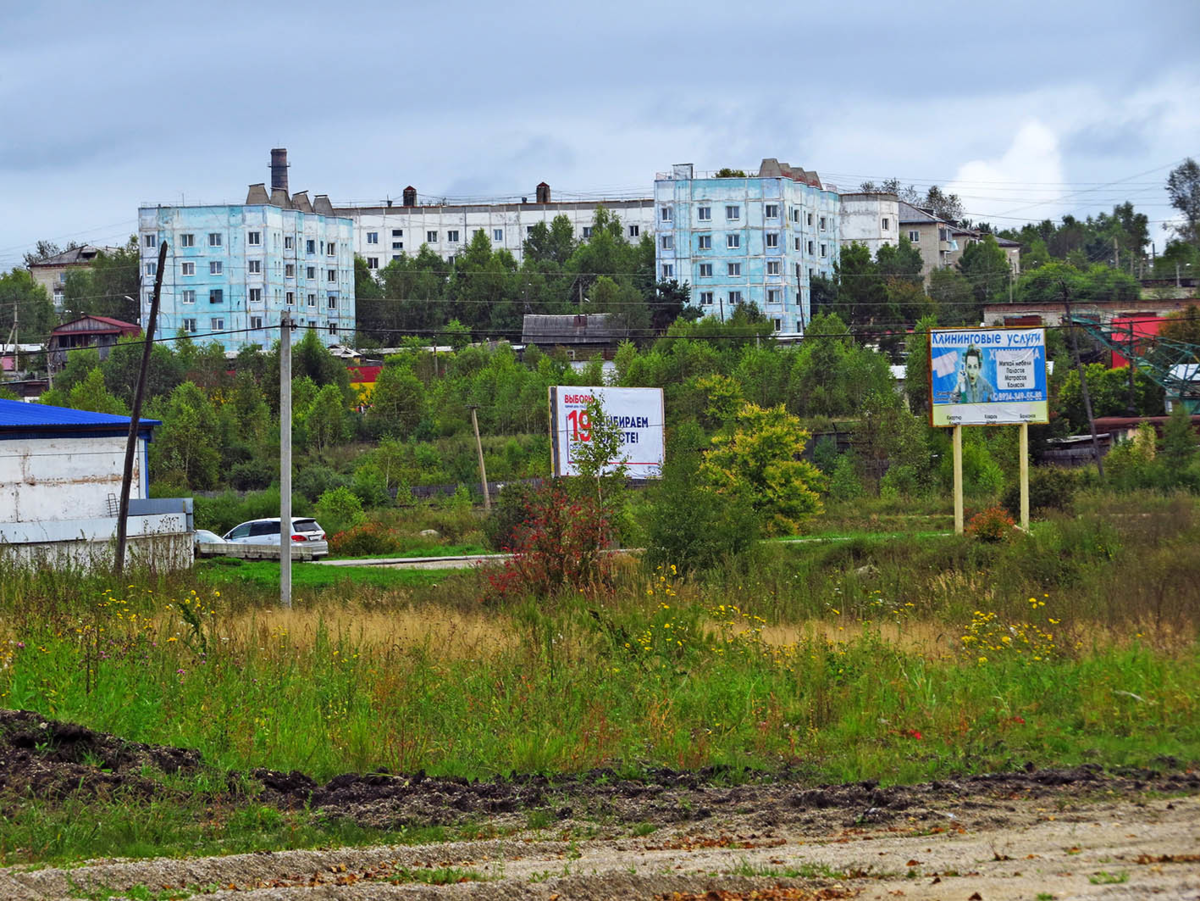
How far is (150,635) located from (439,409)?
60413 millimetres

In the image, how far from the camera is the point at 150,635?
1515cm

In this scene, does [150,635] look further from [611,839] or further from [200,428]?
[200,428]

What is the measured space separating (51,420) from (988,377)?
88.9 ft

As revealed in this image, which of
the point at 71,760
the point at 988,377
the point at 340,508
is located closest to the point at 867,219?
the point at 340,508

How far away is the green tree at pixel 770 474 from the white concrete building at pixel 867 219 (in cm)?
7312

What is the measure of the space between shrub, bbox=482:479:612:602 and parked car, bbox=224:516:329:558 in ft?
58.9

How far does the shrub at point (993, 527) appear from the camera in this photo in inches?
1348

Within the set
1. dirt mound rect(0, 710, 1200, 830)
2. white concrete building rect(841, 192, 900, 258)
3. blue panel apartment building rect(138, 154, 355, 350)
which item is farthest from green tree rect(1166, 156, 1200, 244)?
dirt mound rect(0, 710, 1200, 830)

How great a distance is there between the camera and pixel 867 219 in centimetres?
11662

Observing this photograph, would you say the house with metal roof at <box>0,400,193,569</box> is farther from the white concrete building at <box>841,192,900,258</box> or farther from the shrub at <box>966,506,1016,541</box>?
the white concrete building at <box>841,192,900,258</box>

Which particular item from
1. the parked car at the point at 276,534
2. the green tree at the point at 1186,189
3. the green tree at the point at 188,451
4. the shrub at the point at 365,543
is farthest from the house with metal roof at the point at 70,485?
the green tree at the point at 1186,189

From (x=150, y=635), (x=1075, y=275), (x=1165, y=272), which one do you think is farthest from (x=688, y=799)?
(x=1165, y=272)

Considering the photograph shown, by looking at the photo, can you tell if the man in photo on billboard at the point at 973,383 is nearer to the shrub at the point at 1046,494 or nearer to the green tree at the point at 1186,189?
the shrub at the point at 1046,494

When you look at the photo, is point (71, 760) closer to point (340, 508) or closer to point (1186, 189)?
point (340, 508)
